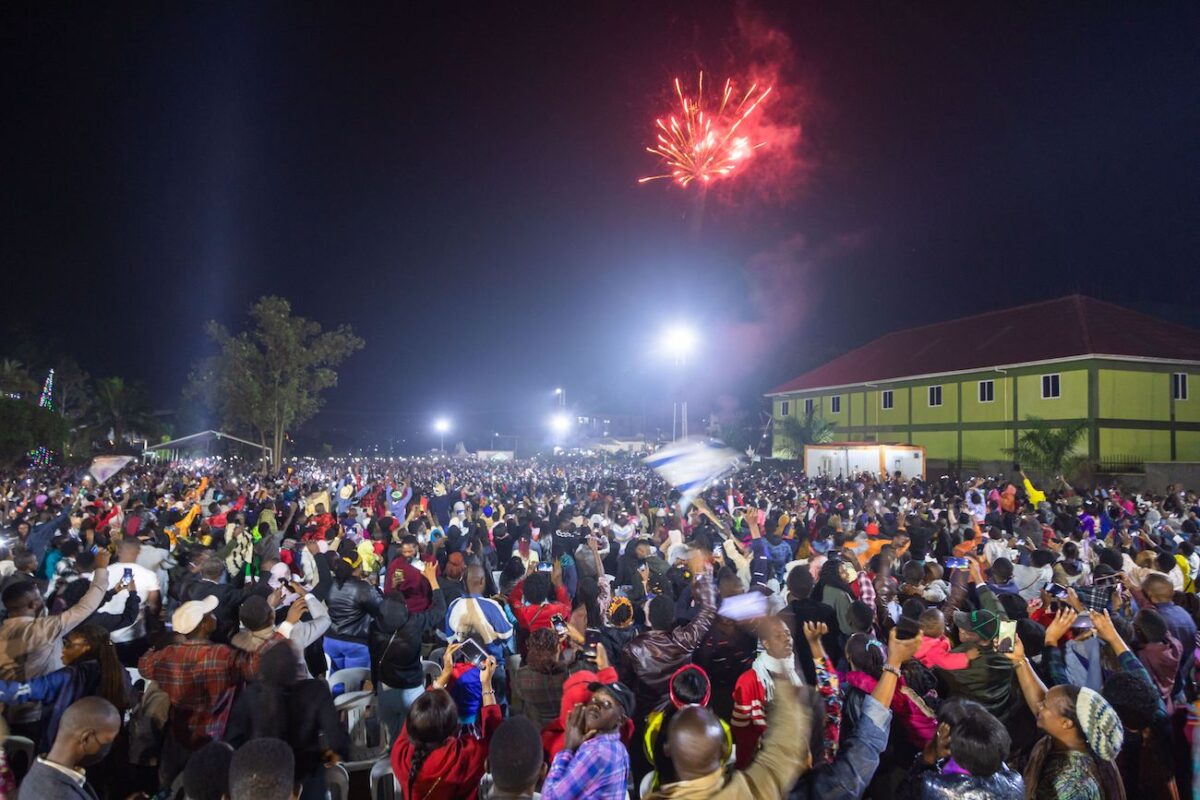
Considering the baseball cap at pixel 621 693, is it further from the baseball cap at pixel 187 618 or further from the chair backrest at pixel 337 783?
the baseball cap at pixel 187 618

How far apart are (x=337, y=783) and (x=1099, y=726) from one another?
3.65 meters

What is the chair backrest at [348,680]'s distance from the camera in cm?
529

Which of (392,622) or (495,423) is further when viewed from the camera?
(495,423)

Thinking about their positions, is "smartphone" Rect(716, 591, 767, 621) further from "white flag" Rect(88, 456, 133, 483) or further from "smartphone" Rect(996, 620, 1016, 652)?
"white flag" Rect(88, 456, 133, 483)

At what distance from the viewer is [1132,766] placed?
3379 millimetres

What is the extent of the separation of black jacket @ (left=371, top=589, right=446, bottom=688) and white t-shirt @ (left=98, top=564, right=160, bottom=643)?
2.03 metres

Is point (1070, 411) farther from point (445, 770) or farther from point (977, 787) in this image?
point (445, 770)

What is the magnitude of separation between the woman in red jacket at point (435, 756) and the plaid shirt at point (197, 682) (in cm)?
126

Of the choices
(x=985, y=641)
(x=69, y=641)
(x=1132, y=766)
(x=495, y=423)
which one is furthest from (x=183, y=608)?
(x=495, y=423)

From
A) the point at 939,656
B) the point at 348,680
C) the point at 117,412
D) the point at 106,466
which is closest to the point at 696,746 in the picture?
the point at 939,656

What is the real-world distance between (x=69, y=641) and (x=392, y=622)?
2.03m

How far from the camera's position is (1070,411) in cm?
2756

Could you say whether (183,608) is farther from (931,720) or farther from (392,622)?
(931,720)

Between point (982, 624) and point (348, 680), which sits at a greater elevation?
point (982, 624)
